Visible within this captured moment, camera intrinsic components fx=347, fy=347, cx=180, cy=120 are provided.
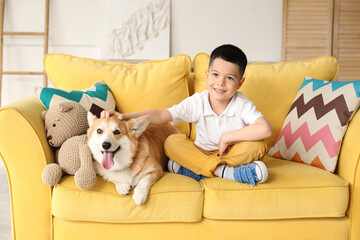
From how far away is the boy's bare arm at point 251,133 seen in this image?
4.93 feet

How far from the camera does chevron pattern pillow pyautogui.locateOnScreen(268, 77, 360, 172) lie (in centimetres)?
156

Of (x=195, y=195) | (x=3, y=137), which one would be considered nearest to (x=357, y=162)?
(x=195, y=195)

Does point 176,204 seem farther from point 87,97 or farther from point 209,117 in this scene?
point 87,97

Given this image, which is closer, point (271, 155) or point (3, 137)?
point (3, 137)

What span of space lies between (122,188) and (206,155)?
15.4 inches

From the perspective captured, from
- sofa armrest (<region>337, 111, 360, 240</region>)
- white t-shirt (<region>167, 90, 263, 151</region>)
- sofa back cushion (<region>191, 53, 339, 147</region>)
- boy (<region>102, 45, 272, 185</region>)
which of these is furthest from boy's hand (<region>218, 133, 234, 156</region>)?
sofa armrest (<region>337, 111, 360, 240</region>)

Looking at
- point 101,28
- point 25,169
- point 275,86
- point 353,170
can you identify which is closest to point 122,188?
point 25,169

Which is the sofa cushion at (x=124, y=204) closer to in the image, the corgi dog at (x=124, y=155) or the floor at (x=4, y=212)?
the corgi dog at (x=124, y=155)

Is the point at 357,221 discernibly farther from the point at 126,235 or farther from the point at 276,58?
the point at 276,58

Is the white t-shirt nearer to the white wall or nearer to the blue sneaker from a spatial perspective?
the blue sneaker

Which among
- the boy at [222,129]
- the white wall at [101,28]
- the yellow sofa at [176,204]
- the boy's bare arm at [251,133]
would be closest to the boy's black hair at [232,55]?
the boy at [222,129]

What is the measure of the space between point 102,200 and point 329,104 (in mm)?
1126

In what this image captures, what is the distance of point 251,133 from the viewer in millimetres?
1516

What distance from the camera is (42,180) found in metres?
1.37
